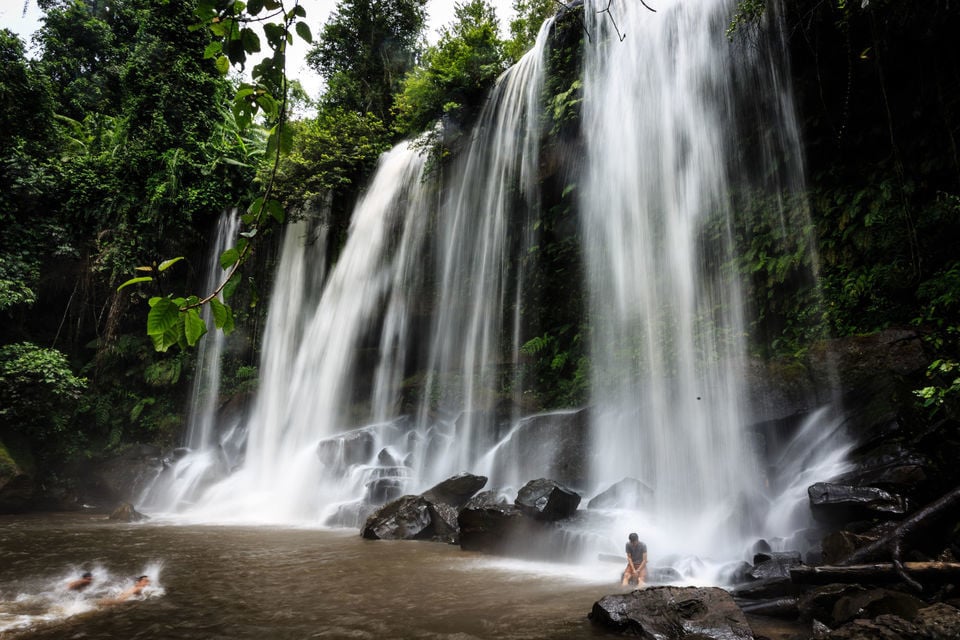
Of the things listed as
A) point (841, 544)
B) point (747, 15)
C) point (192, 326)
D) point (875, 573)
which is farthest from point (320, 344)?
point (192, 326)

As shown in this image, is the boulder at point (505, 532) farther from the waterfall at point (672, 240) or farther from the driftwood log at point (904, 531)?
the driftwood log at point (904, 531)

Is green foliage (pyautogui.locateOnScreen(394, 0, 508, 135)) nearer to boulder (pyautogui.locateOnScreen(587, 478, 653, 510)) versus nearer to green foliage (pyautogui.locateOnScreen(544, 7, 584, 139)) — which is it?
green foliage (pyautogui.locateOnScreen(544, 7, 584, 139))

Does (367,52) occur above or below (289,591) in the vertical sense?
above

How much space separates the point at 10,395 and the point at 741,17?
56.5ft

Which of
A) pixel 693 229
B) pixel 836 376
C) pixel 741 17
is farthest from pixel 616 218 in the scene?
pixel 836 376

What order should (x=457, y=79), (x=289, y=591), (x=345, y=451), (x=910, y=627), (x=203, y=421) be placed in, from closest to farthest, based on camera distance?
(x=910, y=627) → (x=289, y=591) → (x=345, y=451) → (x=457, y=79) → (x=203, y=421)

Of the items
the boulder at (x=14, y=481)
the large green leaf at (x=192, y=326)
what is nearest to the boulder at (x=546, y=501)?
the large green leaf at (x=192, y=326)

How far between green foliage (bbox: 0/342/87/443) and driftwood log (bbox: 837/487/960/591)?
15609 mm

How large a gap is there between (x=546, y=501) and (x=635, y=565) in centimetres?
164

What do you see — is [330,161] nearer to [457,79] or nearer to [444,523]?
[457,79]

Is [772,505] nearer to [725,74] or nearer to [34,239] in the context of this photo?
[725,74]

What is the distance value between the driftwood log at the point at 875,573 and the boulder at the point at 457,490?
5.07 meters

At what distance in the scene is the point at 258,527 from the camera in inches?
362

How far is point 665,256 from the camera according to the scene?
32.3 ft
